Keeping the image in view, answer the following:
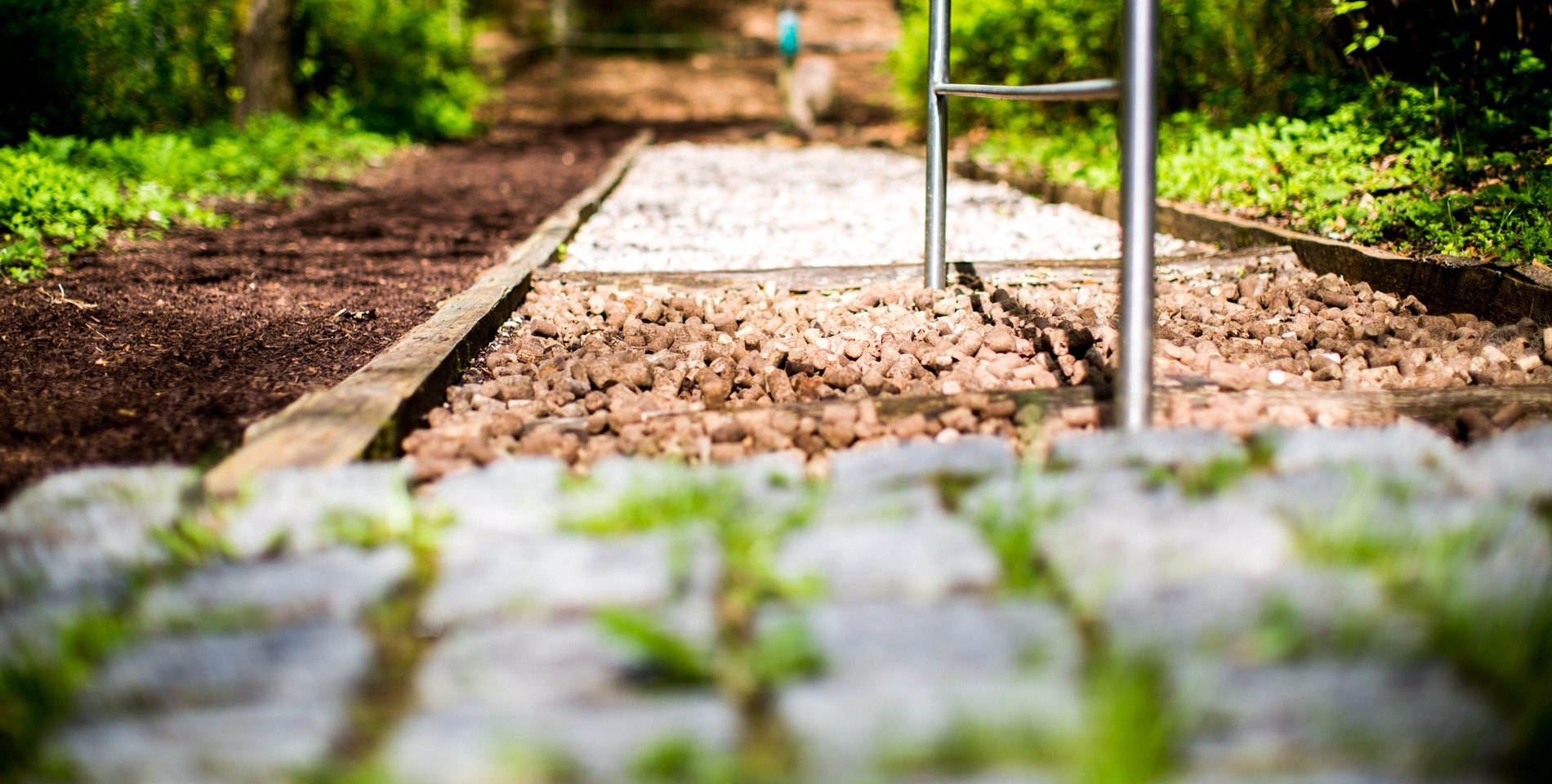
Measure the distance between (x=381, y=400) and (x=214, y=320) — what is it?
1486 millimetres

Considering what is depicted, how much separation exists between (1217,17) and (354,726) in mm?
6776

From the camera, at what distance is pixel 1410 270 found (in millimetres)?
3062

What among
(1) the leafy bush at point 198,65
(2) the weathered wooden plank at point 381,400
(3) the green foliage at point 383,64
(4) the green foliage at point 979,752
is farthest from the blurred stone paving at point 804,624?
(3) the green foliage at point 383,64

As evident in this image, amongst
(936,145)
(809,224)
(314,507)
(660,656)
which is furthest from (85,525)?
(809,224)

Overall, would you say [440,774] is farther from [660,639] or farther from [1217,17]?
[1217,17]

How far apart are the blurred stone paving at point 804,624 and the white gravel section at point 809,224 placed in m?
2.51

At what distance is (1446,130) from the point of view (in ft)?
14.3

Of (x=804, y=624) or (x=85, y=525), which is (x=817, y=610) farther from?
(x=85, y=525)

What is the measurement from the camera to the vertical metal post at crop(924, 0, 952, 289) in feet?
10.5

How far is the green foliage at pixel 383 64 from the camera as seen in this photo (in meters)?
10.5

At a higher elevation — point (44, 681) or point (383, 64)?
point (383, 64)

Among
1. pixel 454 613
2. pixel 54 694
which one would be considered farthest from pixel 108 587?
pixel 454 613

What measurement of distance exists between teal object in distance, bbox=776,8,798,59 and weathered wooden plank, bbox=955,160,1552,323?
8.08m

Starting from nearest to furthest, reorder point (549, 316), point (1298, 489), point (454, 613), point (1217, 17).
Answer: point (454, 613), point (1298, 489), point (549, 316), point (1217, 17)
